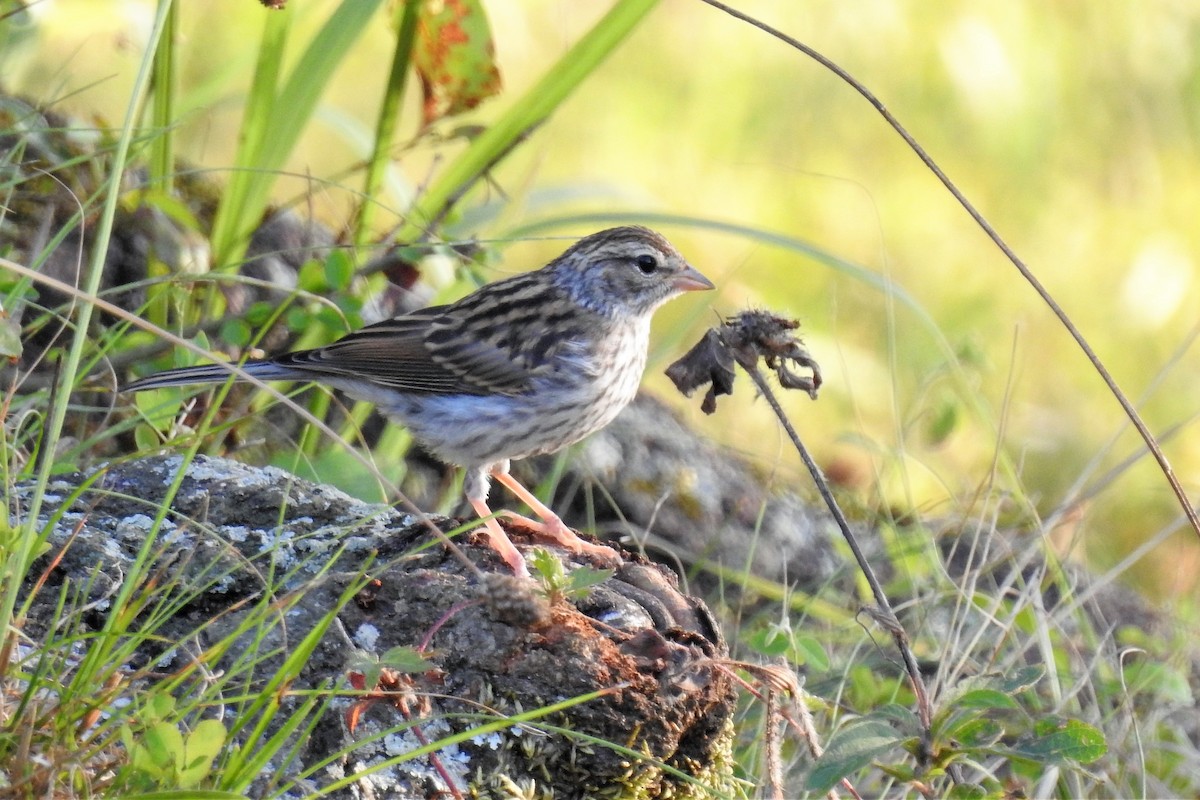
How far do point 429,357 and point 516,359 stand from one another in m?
0.30

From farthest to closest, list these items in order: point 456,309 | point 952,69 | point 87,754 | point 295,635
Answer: point 952,69, point 456,309, point 295,635, point 87,754

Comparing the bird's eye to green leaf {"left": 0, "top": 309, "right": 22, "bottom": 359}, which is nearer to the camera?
green leaf {"left": 0, "top": 309, "right": 22, "bottom": 359}

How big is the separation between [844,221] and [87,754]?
6633mm

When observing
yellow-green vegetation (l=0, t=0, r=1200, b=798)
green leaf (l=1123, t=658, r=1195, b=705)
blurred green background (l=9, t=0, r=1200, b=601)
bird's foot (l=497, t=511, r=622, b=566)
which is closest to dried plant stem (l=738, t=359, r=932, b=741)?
yellow-green vegetation (l=0, t=0, r=1200, b=798)

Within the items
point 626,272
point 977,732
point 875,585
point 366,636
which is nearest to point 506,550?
point 366,636

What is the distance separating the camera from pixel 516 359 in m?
4.68

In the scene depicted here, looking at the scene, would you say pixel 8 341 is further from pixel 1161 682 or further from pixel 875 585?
pixel 1161 682

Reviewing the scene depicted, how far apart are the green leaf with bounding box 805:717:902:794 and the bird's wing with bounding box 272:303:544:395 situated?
6.73ft

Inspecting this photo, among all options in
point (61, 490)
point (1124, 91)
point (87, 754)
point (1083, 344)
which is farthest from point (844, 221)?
point (87, 754)

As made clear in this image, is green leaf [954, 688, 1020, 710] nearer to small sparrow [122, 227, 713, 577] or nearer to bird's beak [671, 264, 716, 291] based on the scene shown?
small sparrow [122, 227, 713, 577]

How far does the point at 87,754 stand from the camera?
89.4 inches

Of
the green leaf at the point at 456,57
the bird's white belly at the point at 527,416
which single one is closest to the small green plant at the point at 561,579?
Result: the bird's white belly at the point at 527,416

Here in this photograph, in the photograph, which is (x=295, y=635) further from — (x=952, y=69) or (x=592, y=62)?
(x=952, y=69)

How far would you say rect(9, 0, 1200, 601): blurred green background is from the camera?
703cm
